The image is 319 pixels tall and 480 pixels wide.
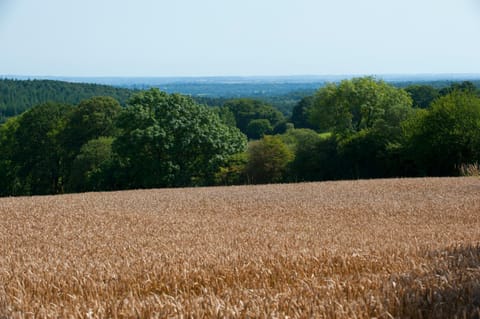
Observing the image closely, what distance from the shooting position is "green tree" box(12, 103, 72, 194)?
67.9 meters

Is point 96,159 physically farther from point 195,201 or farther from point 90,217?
point 90,217

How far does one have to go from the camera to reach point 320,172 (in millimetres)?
51375

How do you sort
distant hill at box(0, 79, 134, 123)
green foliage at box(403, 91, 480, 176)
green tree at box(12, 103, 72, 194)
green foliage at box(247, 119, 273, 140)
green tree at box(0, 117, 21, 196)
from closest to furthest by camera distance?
green foliage at box(403, 91, 480, 176) → green tree at box(12, 103, 72, 194) → green tree at box(0, 117, 21, 196) → green foliage at box(247, 119, 273, 140) → distant hill at box(0, 79, 134, 123)

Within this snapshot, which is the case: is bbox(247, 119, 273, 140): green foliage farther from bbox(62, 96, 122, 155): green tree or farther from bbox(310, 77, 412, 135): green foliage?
bbox(62, 96, 122, 155): green tree

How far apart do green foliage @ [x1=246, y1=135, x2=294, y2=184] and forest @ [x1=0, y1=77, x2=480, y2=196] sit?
3.7 inches

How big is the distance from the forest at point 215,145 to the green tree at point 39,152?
121 millimetres

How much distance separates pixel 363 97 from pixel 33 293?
69181mm

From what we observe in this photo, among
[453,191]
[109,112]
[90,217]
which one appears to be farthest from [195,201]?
[109,112]

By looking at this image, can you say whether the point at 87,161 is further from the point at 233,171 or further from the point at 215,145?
the point at 233,171

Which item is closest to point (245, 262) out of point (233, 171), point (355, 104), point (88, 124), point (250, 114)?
point (233, 171)

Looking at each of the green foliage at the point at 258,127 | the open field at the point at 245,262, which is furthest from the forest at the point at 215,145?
the green foliage at the point at 258,127

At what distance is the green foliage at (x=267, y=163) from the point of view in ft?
169

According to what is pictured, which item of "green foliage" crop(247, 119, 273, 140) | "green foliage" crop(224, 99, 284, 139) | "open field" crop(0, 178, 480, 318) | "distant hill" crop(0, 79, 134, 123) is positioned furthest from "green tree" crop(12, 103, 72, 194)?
"distant hill" crop(0, 79, 134, 123)

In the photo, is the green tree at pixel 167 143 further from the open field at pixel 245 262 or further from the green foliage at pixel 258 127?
the green foliage at pixel 258 127
